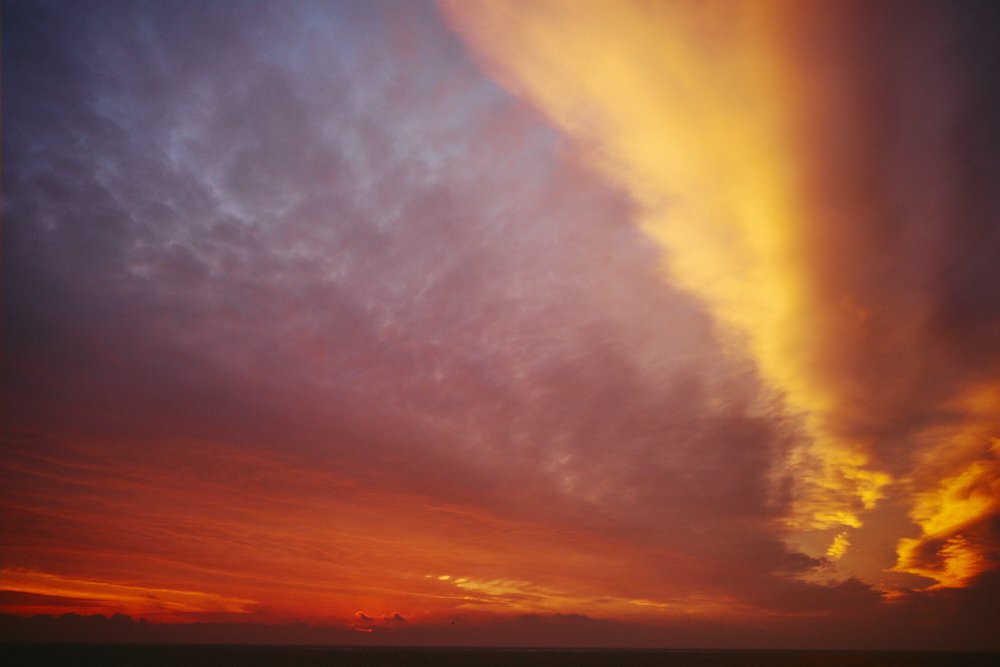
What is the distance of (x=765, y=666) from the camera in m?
116

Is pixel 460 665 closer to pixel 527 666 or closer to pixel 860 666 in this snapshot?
pixel 527 666

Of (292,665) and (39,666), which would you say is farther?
(292,665)

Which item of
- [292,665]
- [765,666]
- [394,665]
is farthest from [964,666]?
[292,665]

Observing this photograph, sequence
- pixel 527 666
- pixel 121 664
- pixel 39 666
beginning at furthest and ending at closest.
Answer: pixel 527 666
pixel 121 664
pixel 39 666

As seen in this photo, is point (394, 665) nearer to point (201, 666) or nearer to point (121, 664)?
point (201, 666)

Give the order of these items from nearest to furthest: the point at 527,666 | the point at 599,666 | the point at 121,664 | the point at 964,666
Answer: the point at 121,664
the point at 527,666
the point at 599,666
the point at 964,666

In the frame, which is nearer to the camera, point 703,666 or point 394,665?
point 394,665

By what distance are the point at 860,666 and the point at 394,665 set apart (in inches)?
3909

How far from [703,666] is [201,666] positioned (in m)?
99.0

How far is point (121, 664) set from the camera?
100 metres

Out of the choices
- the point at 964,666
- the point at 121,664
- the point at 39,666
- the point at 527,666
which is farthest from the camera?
the point at 964,666

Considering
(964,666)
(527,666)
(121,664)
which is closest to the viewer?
(121,664)

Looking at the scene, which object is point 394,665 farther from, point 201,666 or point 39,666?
point 39,666

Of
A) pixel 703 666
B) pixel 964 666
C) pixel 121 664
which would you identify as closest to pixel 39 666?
pixel 121 664
